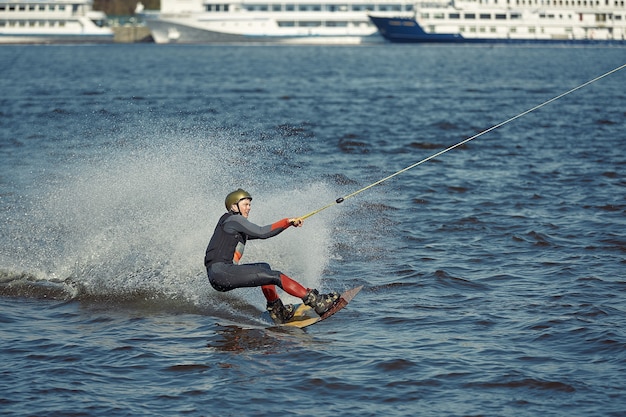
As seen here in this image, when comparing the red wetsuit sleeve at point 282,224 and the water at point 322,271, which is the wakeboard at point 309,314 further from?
the red wetsuit sleeve at point 282,224

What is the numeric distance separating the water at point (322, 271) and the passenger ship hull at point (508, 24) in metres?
89.9

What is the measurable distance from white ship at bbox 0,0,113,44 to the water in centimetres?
9827

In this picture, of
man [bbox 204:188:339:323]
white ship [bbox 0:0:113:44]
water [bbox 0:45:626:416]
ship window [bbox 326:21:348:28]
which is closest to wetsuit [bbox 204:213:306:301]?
man [bbox 204:188:339:323]

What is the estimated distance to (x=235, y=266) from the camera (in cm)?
1272

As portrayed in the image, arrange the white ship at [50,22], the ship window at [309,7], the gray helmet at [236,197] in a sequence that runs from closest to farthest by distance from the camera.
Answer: the gray helmet at [236,197] < the ship window at [309,7] < the white ship at [50,22]

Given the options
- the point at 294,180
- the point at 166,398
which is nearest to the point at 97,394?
the point at 166,398

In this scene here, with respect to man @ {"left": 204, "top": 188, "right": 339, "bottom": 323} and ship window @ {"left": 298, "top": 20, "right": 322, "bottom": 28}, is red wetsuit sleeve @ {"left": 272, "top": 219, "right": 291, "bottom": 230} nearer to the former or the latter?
man @ {"left": 204, "top": 188, "right": 339, "bottom": 323}

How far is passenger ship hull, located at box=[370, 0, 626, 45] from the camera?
4862 inches


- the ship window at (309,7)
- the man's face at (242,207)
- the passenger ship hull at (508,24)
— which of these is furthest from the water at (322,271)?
the ship window at (309,7)

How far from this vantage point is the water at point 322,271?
10.7m

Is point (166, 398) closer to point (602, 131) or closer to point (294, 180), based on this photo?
point (294, 180)

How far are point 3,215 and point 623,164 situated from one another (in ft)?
57.9

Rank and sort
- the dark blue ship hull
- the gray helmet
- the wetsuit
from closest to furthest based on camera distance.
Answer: the wetsuit → the gray helmet → the dark blue ship hull

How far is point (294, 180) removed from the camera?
23.8 m
